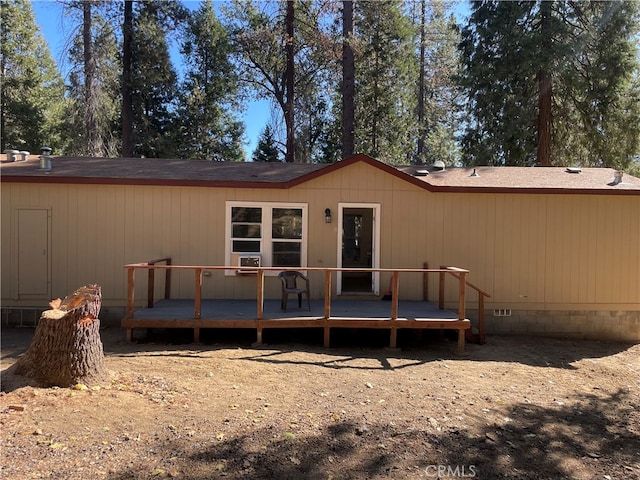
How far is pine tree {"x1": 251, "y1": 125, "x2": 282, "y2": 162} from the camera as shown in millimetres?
21281

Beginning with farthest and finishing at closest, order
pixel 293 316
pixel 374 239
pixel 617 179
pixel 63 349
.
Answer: pixel 617 179 → pixel 374 239 → pixel 293 316 → pixel 63 349

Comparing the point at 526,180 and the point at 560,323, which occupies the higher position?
the point at 526,180

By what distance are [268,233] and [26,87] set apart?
1905 centimetres

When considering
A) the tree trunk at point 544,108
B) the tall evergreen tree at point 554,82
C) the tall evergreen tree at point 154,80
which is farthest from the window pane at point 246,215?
the tall evergreen tree at point 154,80

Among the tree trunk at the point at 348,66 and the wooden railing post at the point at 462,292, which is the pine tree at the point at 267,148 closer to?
the tree trunk at the point at 348,66

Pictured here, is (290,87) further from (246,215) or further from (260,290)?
(260,290)

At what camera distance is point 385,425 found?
3.71 metres

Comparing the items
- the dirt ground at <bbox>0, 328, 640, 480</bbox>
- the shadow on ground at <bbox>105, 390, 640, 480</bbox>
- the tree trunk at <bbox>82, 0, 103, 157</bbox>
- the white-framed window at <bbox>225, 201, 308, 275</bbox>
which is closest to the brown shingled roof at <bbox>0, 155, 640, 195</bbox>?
the white-framed window at <bbox>225, 201, 308, 275</bbox>

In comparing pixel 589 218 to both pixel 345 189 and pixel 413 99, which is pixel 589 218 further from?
pixel 413 99

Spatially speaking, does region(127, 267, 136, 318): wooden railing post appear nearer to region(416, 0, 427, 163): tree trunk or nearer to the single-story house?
the single-story house

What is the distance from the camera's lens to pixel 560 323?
812 centimetres

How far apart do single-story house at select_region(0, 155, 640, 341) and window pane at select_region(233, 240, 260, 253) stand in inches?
0.7

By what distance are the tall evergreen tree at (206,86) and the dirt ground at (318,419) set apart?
605 inches

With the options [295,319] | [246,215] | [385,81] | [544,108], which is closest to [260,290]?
[295,319]
